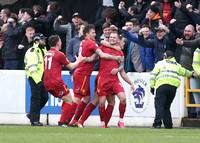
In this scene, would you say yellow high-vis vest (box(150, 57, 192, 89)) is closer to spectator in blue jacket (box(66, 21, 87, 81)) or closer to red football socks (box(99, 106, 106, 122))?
Answer: red football socks (box(99, 106, 106, 122))

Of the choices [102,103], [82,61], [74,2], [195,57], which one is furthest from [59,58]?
[74,2]

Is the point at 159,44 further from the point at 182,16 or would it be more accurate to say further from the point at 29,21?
the point at 29,21

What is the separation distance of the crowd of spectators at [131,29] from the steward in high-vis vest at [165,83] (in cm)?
134

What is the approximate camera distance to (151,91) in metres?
15.4

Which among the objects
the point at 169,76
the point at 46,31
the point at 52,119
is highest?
the point at 46,31

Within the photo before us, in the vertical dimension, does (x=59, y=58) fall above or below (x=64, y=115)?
above

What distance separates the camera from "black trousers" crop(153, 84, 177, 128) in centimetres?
1524

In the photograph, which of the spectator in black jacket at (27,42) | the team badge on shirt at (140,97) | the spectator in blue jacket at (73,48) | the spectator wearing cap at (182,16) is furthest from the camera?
the spectator in black jacket at (27,42)

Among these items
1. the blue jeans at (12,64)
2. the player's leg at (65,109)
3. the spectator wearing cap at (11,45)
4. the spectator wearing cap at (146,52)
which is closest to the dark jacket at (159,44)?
the spectator wearing cap at (146,52)

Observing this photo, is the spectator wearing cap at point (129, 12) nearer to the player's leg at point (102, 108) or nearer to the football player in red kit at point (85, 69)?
the football player in red kit at point (85, 69)

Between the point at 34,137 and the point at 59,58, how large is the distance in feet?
12.1

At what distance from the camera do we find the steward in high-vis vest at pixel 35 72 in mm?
16031

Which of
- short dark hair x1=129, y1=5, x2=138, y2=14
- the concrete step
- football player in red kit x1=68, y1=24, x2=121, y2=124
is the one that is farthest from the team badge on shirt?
short dark hair x1=129, y1=5, x2=138, y2=14

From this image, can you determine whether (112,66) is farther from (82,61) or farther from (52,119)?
(52,119)
